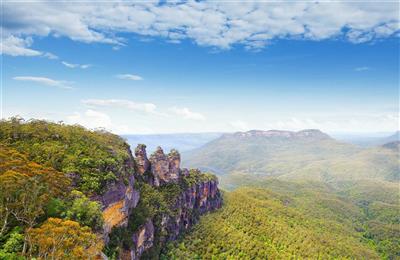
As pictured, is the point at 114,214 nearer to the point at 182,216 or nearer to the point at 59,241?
the point at 59,241

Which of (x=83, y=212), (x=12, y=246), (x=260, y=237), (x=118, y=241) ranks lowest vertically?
(x=260, y=237)

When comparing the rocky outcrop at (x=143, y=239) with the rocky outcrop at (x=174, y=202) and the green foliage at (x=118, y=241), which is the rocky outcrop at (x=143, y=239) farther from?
the green foliage at (x=118, y=241)

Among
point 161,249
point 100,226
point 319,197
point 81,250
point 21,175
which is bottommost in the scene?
point 319,197

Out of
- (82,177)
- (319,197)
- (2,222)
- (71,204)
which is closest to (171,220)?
(82,177)

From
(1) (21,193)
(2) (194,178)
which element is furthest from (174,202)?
(1) (21,193)

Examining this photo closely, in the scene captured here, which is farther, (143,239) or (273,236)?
(273,236)

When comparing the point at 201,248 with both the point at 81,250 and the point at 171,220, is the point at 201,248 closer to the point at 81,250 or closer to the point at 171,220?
the point at 171,220

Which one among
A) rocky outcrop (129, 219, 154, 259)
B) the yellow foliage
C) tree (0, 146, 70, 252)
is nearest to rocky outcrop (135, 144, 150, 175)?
rocky outcrop (129, 219, 154, 259)
